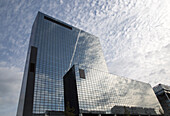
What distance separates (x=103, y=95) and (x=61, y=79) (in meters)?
36.4

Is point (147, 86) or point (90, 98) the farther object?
point (147, 86)

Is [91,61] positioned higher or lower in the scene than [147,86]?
higher

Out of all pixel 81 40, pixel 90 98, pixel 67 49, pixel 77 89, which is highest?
pixel 81 40

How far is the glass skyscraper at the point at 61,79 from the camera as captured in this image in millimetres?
59781

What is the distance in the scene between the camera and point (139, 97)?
269 feet

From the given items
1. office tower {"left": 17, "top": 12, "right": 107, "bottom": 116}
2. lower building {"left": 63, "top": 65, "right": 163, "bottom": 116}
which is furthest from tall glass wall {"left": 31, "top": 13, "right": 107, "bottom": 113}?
lower building {"left": 63, "top": 65, "right": 163, "bottom": 116}

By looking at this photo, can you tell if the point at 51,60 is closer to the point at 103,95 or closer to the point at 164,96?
the point at 103,95

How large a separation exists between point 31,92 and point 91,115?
3932cm

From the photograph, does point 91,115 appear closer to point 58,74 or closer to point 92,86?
point 92,86

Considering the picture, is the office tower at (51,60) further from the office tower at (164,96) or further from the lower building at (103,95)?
the office tower at (164,96)

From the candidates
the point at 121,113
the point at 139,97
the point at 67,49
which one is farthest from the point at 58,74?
the point at 139,97

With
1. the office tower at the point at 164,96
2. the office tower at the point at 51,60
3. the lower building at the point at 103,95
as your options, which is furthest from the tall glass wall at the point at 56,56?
the office tower at the point at 164,96

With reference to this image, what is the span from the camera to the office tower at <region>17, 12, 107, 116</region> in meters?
67.3

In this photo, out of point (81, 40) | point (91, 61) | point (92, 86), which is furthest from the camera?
point (81, 40)
